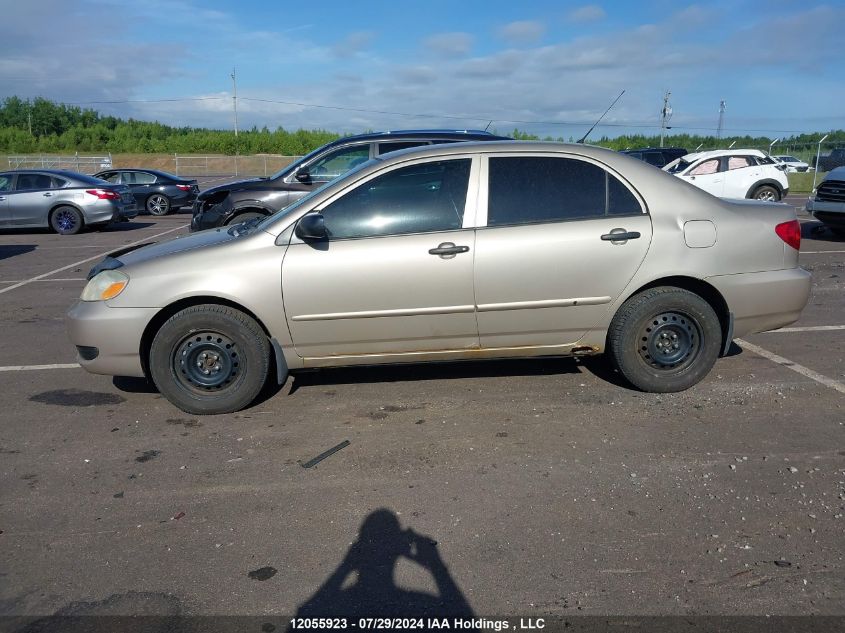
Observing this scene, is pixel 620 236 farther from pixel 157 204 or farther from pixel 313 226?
pixel 157 204

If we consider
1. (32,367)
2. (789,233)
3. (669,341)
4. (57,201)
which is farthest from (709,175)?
(32,367)

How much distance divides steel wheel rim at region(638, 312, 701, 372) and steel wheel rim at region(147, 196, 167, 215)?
19.3 m

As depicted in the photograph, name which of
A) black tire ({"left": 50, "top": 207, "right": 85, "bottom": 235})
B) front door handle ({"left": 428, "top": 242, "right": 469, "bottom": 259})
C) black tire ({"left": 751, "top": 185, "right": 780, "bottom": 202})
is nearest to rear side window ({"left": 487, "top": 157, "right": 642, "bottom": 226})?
front door handle ({"left": 428, "top": 242, "right": 469, "bottom": 259})

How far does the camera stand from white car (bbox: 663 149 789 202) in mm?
18016

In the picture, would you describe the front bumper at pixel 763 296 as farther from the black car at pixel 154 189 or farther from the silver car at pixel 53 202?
the black car at pixel 154 189

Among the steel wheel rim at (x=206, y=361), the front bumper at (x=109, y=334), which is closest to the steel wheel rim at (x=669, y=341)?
the steel wheel rim at (x=206, y=361)

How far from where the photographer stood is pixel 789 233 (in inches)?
200

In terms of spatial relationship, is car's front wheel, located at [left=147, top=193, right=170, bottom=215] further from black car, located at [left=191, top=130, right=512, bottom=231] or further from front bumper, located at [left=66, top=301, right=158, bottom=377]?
front bumper, located at [left=66, top=301, right=158, bottom=377]

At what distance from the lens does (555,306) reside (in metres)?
4.83

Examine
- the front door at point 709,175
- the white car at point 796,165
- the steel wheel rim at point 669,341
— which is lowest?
the steel wheel rim at point 669,341

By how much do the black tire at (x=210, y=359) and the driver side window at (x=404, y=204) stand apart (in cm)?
90

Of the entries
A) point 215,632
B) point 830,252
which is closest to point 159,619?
point 215,632

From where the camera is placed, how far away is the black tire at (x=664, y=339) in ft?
16.1

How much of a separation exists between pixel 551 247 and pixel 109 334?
9.84 ft
